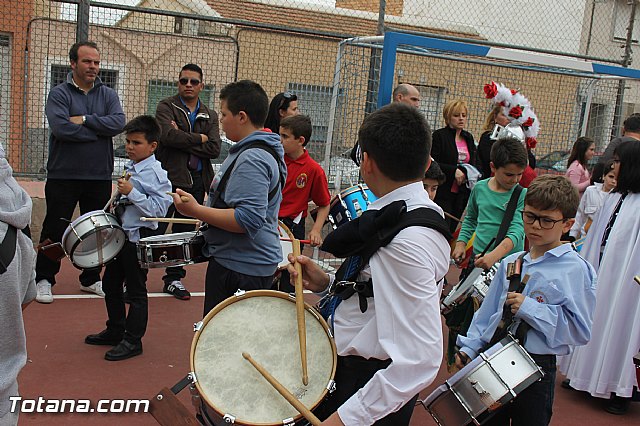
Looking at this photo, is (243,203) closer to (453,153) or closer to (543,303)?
(543,303)

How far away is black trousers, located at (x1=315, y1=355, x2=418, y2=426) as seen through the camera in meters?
2.58

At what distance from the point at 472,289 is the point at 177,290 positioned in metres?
3.66

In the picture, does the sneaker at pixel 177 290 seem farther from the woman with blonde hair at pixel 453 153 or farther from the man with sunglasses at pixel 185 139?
the woman with blonde hair at pixel 453 153

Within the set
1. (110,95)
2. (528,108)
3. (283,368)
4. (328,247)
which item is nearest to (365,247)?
(328,247)

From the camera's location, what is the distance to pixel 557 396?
215 inches

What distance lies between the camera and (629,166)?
198 inches

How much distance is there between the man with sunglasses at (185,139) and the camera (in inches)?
274

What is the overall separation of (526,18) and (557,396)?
1577 cm

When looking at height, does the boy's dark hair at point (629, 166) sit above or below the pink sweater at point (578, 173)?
above

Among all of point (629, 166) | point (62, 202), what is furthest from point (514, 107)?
point (62, 202)

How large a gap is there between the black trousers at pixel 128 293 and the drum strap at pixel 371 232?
3.06 m

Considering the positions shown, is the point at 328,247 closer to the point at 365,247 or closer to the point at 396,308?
the point at 365,247

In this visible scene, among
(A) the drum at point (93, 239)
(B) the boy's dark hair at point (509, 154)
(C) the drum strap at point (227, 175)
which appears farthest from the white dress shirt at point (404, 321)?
(A) the drum at point (93, 239)

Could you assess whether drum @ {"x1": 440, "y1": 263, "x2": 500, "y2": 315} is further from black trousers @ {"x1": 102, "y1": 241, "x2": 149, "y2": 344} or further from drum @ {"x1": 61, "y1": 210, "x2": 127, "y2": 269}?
drum @ {"x1": 61, "y1": 210, "x2": 127, "y2": 269}
